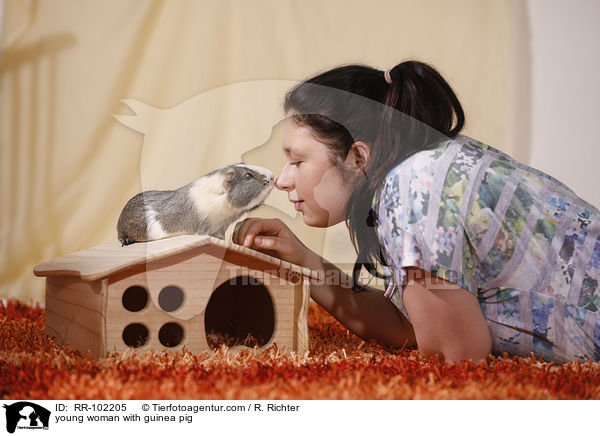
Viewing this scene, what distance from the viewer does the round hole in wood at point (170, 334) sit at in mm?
845

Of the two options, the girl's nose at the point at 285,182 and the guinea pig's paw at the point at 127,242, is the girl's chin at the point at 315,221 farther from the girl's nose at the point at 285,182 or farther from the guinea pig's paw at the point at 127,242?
the guinea pig's paw at the point at 127,242

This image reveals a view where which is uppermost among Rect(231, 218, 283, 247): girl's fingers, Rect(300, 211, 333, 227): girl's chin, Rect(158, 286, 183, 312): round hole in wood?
Rect(300, 211, 333, 227): girl's chin

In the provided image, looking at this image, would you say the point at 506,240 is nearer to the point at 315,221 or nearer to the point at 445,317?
the point at 445,317

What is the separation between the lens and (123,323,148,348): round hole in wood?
0.83m

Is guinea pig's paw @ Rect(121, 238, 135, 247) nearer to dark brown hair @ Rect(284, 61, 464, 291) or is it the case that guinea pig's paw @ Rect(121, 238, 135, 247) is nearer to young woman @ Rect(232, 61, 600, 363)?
young woman @ Rect(232, 61, 600, 363)

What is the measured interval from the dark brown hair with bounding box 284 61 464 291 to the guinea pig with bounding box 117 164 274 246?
0.22m

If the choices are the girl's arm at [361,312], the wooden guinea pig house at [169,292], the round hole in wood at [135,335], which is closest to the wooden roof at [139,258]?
the wooden guinea pig house at [169,292]

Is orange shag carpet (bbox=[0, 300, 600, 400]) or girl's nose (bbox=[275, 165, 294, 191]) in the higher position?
girl's nose (bbox=[275, 165, 294, 191])

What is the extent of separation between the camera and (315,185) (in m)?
0.93
